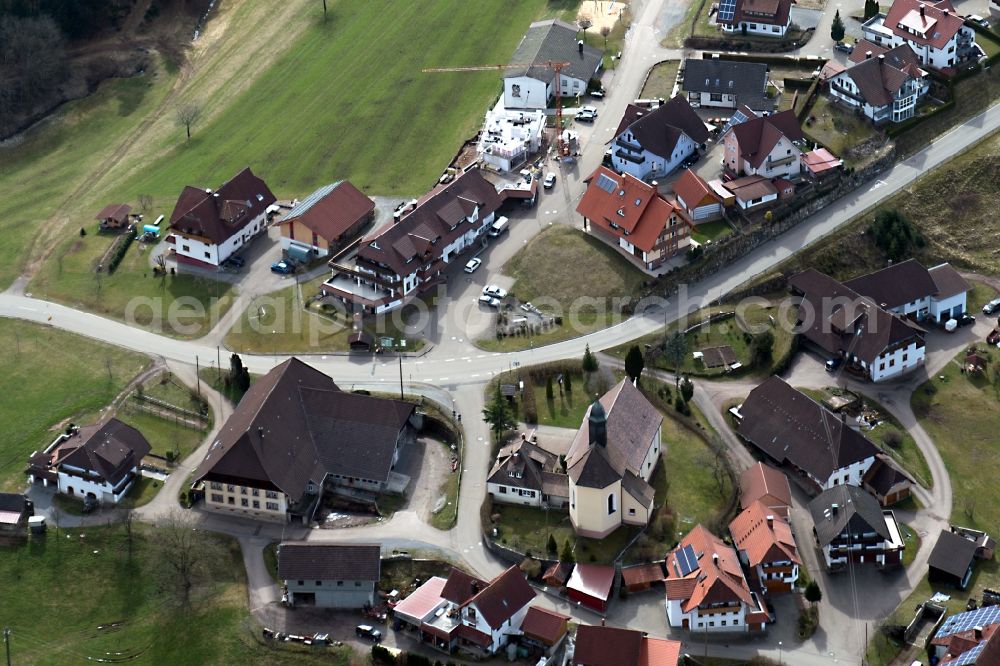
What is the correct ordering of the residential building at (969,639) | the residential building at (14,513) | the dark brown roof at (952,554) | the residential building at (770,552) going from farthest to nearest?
1. the residential building at (14,513)
2. the dark brown roof at (952,554)
3. the residential building at (770,552)
4. the residential building at (969,639)

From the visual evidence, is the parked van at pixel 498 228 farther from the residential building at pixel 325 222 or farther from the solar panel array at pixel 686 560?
the solar panel array at pixel 686 560

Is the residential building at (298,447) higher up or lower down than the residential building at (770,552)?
higher up

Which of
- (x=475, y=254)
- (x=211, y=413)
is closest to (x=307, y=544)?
(x=211, y=413)

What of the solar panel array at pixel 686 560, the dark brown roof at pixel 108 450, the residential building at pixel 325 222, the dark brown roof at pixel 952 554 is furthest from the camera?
the residential building at pixel 325 222

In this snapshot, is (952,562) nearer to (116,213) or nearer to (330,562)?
(330,562)

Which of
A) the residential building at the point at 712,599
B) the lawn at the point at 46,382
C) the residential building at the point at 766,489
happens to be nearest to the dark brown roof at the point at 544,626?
the residential building at the point at 712,599

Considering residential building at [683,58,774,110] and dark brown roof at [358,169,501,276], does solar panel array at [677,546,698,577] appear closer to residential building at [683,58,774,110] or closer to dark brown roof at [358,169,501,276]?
dark brown roof at [358,169,501,276]

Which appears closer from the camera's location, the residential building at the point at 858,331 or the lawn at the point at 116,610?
the lawn at the point at 116,610

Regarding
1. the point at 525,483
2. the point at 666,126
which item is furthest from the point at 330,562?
the point at 666,126
